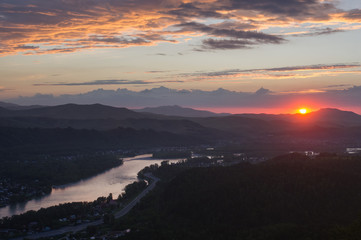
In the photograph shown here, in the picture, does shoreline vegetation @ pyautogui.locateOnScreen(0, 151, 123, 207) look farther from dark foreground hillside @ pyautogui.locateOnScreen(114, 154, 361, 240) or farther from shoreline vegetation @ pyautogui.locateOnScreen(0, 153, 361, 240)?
dark foreground hillside @ pyautogui.locateOnScreen(114, 154, 361, 240)

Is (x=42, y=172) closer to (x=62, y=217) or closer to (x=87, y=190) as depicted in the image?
(x=87, y=190)

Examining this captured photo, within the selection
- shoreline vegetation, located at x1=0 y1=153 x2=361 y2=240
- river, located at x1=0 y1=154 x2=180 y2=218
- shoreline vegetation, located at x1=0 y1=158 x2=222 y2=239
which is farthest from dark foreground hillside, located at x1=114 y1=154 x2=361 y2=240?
river, located at x1=0 y1=154 x2=180 y2=218

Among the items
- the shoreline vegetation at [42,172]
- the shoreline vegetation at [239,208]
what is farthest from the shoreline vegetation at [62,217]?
the shoreline vegetation at [42,172]

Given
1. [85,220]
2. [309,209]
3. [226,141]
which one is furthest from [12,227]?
[226,141]

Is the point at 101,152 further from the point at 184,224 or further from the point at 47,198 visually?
the point at 184,224

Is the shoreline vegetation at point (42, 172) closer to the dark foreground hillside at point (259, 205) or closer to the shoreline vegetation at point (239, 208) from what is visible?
the shoreline vegetation at point (239, 208)

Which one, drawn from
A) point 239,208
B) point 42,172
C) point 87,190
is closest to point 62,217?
point 87,190

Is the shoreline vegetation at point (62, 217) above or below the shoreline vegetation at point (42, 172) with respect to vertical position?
below
